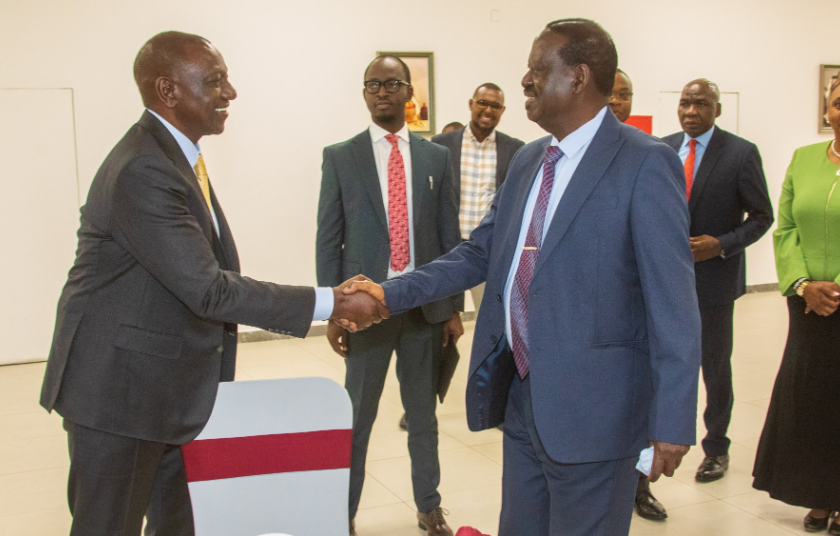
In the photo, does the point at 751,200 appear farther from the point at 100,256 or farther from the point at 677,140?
the point at 100,256

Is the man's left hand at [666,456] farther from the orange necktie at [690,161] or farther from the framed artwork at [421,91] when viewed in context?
the framed artwork at [421,91]

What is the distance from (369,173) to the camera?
3285mm

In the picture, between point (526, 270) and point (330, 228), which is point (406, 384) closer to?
point (330, 228)

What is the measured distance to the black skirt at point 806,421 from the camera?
328 centimetres

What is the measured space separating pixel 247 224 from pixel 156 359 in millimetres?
5093

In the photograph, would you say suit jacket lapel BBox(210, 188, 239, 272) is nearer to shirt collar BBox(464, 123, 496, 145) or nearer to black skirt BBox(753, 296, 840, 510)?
black skirt BBox(753, 296, 840, 510)

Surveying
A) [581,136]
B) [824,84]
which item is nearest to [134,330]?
[581,136]

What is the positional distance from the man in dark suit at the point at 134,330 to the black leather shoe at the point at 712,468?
2.72 metres

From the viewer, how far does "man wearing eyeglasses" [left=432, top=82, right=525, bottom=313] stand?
4828 mm

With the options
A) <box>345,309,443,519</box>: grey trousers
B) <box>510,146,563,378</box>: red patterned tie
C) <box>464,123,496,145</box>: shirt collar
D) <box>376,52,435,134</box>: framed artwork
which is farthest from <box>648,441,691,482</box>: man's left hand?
<box>376,52,435,134</box>: framed artwork

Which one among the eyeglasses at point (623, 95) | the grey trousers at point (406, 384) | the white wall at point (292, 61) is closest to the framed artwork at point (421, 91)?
the white wall at point (292, 61)

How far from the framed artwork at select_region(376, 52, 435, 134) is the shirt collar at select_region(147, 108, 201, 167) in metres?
5.28

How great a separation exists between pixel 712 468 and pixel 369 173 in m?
2.30

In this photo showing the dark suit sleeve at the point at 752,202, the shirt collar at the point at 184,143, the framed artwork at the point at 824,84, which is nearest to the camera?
the shirt collar at the point at 184,143
